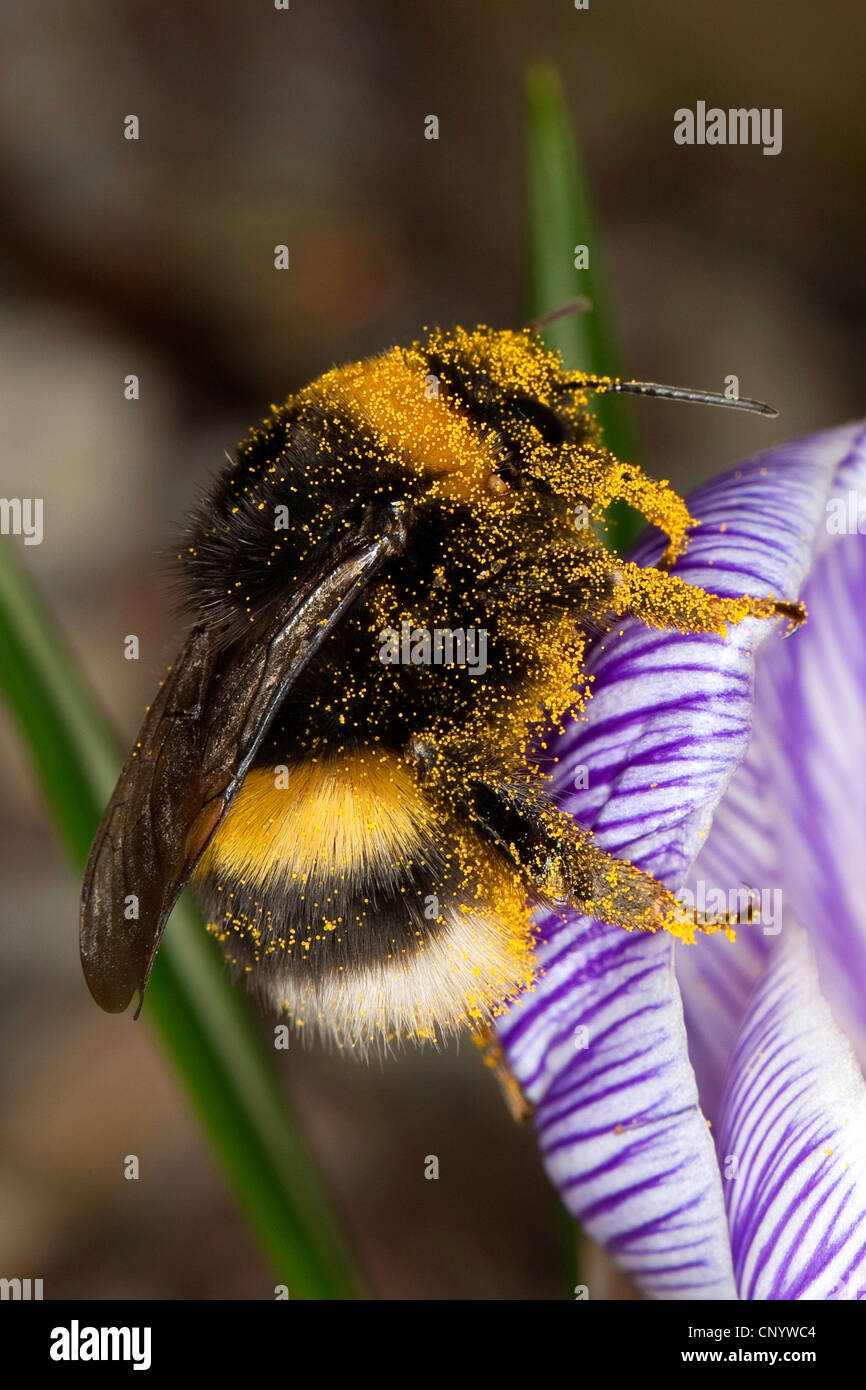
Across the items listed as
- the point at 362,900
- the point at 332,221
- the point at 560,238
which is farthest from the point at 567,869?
the point at 332,221

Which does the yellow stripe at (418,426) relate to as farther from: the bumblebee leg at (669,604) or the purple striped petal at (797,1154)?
the purple striped petal at (797,1154)

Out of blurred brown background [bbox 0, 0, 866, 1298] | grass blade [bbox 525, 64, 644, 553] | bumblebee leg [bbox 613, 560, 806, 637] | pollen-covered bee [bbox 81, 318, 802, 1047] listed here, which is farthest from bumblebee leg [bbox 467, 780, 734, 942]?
blurred brown background [bbox 0, 0, 866, 1298]

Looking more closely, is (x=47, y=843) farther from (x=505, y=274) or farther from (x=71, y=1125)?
(x=505, y=274)

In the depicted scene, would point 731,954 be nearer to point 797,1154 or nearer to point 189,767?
point 797,1154

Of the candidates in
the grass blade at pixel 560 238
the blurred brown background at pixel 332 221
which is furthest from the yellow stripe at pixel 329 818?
the blurred brown background at pixel 332 221

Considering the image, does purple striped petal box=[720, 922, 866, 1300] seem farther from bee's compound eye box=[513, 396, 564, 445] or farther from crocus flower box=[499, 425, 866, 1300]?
bee's compound eye box=[513, 396, 564, 445]

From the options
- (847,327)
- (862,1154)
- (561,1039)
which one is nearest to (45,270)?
(847,327)
